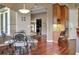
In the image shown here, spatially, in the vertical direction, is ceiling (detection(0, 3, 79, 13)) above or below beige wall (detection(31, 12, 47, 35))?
above

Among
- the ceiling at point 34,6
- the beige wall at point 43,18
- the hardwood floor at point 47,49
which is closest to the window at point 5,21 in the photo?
the ceiling at point 34,6

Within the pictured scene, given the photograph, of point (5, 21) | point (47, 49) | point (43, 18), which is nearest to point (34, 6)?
point (43, 18)

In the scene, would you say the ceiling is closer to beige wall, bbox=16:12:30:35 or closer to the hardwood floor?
beige wall, bbox=16:12:30:35

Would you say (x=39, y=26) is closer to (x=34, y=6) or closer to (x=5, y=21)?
(x=34, y=6)

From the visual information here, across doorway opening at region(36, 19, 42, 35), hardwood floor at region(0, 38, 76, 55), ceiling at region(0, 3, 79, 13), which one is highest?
ceiling at region(0, 3, 79, 13)

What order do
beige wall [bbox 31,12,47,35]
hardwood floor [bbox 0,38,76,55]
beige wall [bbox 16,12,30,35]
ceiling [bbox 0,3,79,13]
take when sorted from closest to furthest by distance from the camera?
ceiling [bbox 0,3,79,13]
hardwood floor [bbox 0,38,76,55]
beige wall [bbox 16,12,30,35]
beige wall [bbox 31,12,47,35]

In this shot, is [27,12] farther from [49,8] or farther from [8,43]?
[8,43]

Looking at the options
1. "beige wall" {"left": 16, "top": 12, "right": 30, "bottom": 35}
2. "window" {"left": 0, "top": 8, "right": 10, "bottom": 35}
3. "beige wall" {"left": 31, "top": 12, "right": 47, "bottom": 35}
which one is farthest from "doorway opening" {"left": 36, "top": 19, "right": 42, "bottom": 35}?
"window" {"left": 0, "top": 8, "right": 10, "bottom": 35}

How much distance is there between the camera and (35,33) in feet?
12.9

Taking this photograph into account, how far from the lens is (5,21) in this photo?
378 centimetres

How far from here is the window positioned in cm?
377

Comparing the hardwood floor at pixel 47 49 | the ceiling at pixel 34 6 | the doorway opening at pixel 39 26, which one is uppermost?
the ceiling at pixel 34 6

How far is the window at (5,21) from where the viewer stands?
3.77 metres

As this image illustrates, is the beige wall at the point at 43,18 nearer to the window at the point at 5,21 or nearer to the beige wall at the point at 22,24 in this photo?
the beige wall at the point at 22,24
